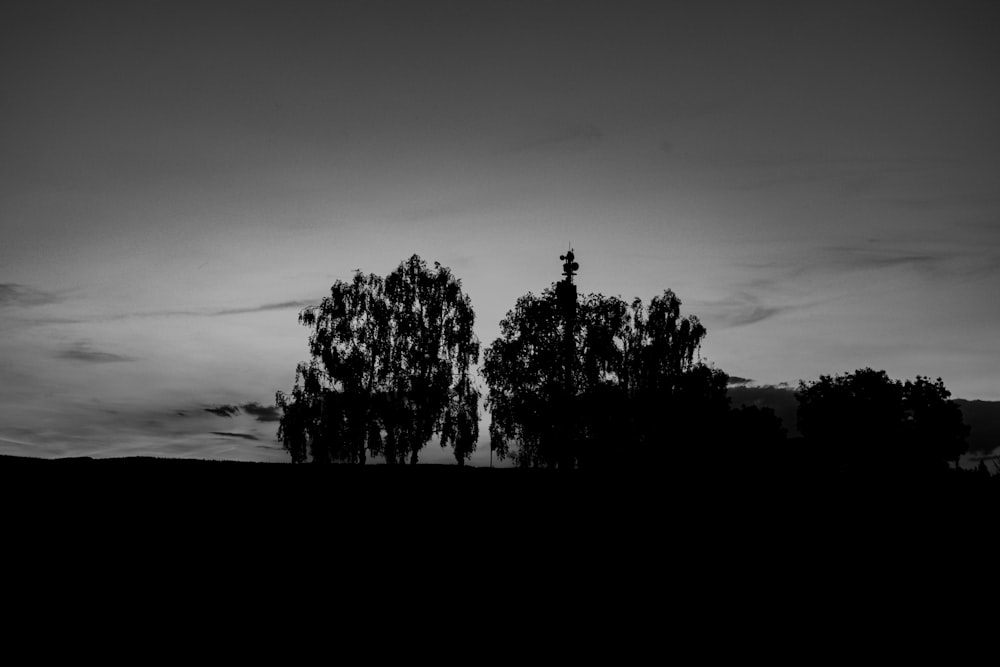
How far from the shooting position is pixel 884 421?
230 feet

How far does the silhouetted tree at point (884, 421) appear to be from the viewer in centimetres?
6894

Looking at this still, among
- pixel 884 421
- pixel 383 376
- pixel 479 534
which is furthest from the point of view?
pixel 884 421

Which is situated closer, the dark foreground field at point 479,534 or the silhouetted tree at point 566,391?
the dark foreground field at point 479,534

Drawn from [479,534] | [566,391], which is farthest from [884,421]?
[479,534]

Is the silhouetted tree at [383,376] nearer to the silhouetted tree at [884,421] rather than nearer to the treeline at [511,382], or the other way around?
the treeline at [511,382]

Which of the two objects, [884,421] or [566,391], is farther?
[884,421]

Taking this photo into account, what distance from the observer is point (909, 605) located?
996 cm

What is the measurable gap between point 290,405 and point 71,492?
24938mm

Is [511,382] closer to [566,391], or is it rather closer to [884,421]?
[566,391]

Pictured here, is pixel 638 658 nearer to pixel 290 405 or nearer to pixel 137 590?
pixel 137 590

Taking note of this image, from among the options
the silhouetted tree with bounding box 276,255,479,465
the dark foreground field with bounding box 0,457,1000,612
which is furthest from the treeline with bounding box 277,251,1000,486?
the dark foreground field with bounding box 0,457,1000,612

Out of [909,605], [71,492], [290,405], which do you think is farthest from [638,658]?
[290,405]

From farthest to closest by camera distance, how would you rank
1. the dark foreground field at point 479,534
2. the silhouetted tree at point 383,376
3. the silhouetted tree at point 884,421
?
the silhouetted tree at point 884,421
the silhouetted tree at point 383,376
the dark foreground field at point 479,534

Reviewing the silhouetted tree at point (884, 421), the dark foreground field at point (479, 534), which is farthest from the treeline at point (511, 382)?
the silhouetted tree at point (884, 421)
